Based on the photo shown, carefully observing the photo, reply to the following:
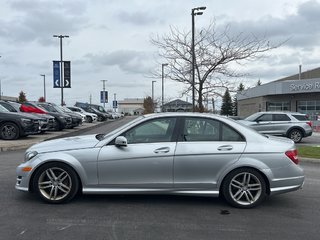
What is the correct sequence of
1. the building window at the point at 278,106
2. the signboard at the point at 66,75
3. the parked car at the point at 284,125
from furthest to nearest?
the building window at the point at 278,106
the signboard at the point at 66,75
the parked car at the point at 284,125

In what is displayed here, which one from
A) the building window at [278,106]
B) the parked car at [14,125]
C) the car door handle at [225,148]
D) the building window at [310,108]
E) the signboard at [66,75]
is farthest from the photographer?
the building window at [278,106]

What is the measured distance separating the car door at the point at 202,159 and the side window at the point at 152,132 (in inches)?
8.7

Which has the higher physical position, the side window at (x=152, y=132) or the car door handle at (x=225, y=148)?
the side window at (x=152, y=132)

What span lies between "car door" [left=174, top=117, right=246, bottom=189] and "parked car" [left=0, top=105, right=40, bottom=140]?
433 inches

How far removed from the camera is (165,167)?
5.69m

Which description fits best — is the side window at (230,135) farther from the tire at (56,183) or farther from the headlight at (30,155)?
the headlight at (30,155)

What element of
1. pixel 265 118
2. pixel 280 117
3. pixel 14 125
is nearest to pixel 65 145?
pixel 14 125

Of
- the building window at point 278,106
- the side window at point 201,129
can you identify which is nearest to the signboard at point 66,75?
the side window at point 201,129

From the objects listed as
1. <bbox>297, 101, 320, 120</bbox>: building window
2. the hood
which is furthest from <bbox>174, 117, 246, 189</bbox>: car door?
<bbox>297, 101, 320, 120</bbox>: building window

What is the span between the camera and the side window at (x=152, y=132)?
5.84 meters

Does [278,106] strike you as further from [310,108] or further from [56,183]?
[56,183]

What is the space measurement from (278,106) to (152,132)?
1890 inches

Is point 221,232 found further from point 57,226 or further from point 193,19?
point 193,19

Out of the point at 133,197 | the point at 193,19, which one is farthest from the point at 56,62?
the point at 133,197
